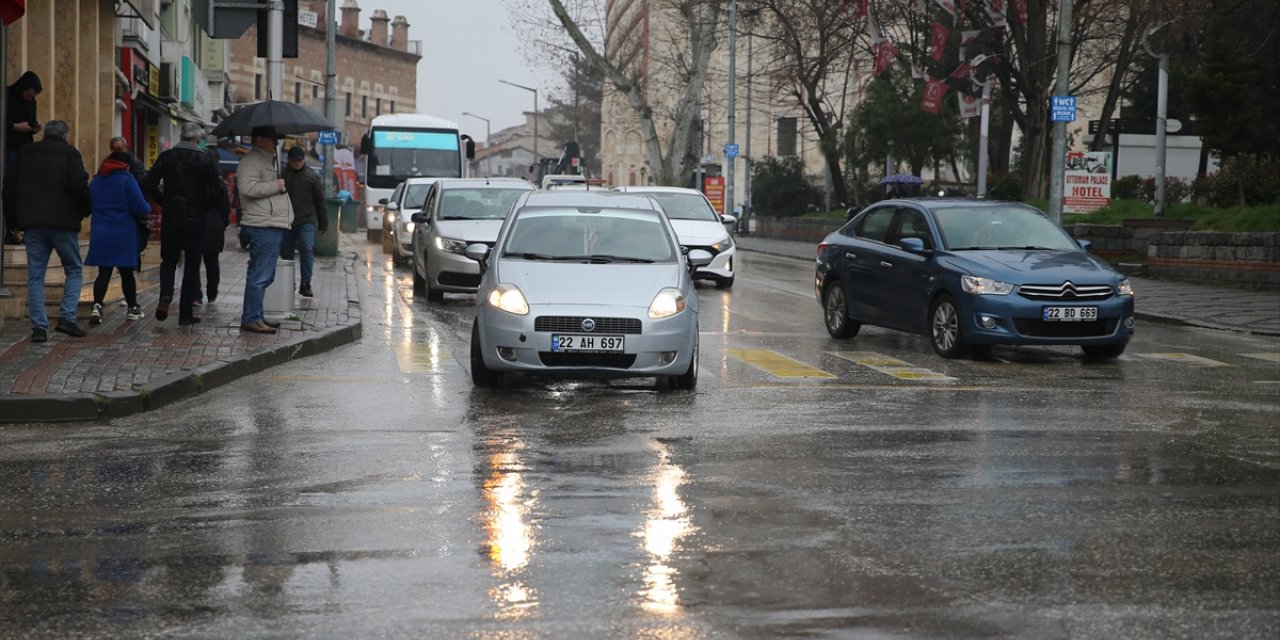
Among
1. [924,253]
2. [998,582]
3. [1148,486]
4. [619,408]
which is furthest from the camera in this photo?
[924,253]

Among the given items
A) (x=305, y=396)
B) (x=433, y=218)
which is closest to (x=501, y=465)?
(x=305, y=396)

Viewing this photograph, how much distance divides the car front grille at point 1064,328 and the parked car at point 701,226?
9.77m

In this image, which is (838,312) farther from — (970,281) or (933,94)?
(933,94)

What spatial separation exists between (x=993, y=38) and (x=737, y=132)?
1796 inches

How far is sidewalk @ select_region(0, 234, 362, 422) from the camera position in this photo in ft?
33.8

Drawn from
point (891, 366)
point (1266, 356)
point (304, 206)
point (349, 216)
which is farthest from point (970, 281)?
point (349, 216)

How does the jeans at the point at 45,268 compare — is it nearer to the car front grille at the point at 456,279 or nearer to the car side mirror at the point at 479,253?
the car side mirror at the point at 479,253

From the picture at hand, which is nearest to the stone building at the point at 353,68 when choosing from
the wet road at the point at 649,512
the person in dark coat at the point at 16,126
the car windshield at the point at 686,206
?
the car windshield at the point at 686,206

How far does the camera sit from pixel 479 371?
12.1m

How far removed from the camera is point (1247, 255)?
26.0m

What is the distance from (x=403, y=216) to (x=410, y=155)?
1603 cm

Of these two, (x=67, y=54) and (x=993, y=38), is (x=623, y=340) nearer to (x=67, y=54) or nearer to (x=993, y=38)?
(x=67, y=54)

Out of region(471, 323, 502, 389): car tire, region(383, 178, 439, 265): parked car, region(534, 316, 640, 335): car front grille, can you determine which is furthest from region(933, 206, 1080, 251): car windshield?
region(383, 178, 439, 265): parked car

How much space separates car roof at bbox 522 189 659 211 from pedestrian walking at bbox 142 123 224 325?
3.38 metres
